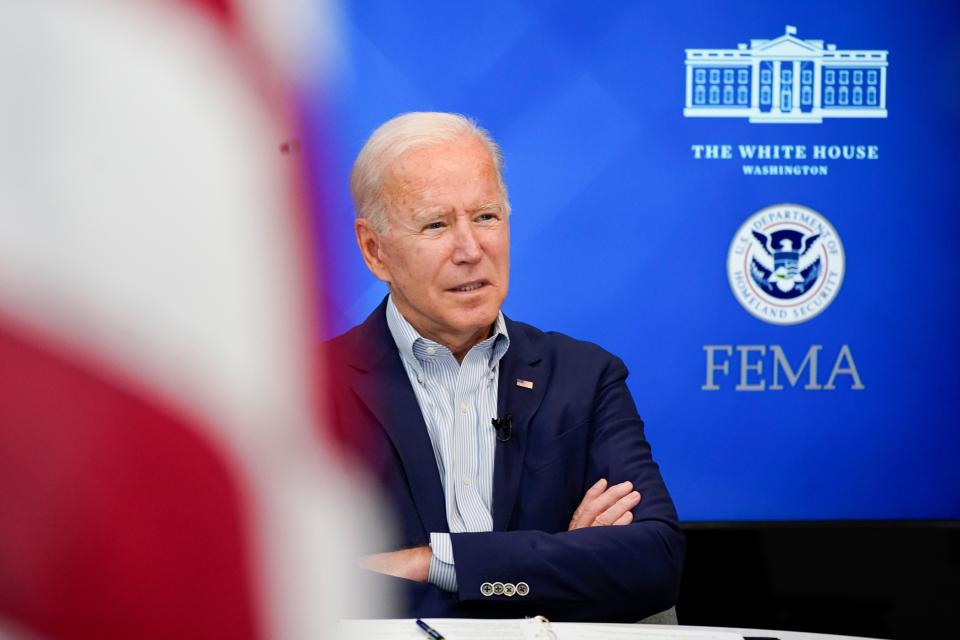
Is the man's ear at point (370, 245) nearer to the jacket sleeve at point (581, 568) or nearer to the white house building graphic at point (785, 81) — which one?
the jacket sleeve at point (581, 568)

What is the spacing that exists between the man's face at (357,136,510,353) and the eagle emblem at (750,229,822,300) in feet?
4.29

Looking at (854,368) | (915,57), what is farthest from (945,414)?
(915,57)

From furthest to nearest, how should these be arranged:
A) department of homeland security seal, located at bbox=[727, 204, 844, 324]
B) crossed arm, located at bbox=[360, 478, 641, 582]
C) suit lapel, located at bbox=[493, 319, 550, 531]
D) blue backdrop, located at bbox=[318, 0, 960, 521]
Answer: department of homeland security seal, located at bbox=[727, 204, 844, 324], blue backdrop, located at bbox=[318, 0, 960, 521], suit lapel, located at bbox=[493, 319, 550, 531], crossed arm, located at bbox=[360, 478, 641, 582]

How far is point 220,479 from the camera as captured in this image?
0.42 metres

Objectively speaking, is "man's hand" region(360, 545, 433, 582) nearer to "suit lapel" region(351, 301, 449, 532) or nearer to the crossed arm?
the crossed arm

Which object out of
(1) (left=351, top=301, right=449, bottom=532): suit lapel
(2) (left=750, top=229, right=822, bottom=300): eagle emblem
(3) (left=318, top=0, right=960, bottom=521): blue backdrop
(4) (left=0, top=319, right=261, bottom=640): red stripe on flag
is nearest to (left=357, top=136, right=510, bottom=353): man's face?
(1) (left=351, top=301, right=449, bottom=532): suit lapel

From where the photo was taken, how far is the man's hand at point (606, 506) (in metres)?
2.24

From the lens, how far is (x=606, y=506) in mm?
2264

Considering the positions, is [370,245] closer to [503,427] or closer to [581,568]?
[503,427]

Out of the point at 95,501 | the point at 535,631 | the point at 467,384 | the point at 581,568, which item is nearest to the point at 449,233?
the point at 467,384

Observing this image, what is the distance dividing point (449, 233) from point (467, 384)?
0.36 metres

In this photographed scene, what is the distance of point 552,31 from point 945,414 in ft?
5.98

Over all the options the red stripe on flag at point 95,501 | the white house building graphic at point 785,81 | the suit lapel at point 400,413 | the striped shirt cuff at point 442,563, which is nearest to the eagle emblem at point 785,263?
the white house building graphic at point 785,81

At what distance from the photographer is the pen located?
59.9 inches
